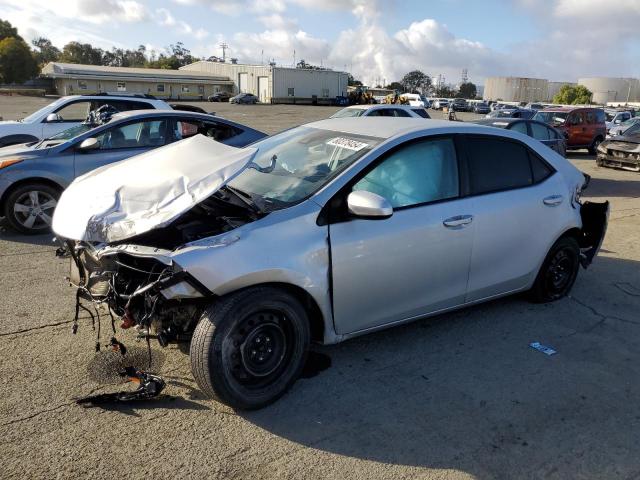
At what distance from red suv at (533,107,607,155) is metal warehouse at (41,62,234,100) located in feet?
189

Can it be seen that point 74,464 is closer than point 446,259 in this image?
Yes

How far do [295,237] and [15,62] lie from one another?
84837 millimetres

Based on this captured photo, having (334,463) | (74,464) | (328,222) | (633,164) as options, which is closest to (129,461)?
(74,464)

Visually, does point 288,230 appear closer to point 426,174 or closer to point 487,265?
point 426,174

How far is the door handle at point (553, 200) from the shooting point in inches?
180

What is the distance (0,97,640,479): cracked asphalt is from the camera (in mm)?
2762

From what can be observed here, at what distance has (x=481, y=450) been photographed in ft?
9.62

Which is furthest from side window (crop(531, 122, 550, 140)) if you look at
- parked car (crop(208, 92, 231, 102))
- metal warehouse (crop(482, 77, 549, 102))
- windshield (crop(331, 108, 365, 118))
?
metal warehouse (crop(482, 77, 549, 102))

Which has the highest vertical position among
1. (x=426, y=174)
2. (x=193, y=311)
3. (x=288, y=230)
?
(x=426, y=174)

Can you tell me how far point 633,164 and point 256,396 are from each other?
14.8 m

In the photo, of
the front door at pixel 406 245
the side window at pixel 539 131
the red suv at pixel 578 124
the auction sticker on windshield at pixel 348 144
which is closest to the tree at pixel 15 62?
the red suv at pixel 578 124

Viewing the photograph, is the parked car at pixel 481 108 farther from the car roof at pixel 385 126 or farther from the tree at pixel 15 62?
the tree at pixel 15 62

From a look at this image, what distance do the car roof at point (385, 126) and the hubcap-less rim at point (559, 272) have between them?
1.50m

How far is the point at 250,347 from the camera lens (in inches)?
123
